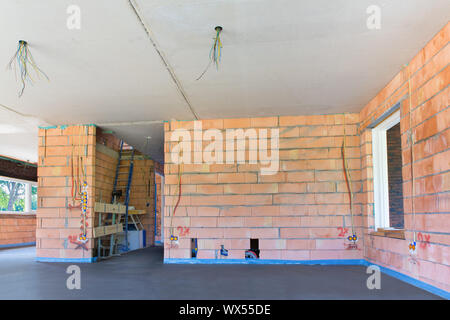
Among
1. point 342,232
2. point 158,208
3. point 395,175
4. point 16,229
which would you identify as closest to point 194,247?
point 342,232

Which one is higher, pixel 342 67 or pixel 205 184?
pixel 342 67

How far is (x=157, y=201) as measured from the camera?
1066 centimetres

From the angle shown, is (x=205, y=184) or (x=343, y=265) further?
(x=205, y=184)

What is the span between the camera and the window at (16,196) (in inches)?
423

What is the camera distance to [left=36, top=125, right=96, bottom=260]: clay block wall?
673cm

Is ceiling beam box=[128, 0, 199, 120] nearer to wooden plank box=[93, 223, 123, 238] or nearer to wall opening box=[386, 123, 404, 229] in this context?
wooden plank box=[93, 223, 123, 238]

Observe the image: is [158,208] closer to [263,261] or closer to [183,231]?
[183,231]

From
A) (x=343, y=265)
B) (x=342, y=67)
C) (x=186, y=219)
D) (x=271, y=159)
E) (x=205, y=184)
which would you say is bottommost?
(x=343, y=265)

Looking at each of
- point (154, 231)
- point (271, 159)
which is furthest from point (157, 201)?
point (271, 159)

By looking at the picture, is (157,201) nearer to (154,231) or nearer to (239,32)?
(154,231)

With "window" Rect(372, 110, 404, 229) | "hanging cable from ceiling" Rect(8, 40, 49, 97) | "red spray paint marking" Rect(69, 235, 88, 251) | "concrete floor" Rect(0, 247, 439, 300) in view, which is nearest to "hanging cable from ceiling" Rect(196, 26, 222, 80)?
"hanging cable from ceiling" Rect(8, 40, 49, 97)
